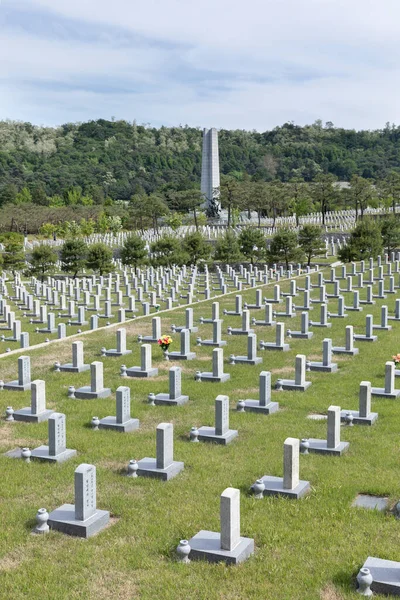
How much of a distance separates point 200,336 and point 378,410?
25.6 ft

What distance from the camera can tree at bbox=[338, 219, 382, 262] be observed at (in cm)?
3756

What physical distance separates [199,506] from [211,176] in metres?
85.1

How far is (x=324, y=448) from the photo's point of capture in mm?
8570

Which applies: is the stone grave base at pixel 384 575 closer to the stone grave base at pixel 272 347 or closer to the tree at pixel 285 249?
the stone grave base at pixel 272 347

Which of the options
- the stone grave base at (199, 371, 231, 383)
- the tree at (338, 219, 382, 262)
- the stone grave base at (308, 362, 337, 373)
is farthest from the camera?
the tree at (338, 219, 382, 262)

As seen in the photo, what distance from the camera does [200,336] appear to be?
17547 millimetres

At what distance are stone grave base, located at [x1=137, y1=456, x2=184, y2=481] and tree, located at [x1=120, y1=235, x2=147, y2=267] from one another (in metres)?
33.6

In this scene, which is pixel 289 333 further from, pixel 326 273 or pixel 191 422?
pixel 326 273

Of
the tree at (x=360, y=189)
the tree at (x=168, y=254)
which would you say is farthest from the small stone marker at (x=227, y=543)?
the tree at (x=360, y=189)

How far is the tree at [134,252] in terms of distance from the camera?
41062 mm

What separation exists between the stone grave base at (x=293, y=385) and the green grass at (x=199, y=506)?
0.76 ft

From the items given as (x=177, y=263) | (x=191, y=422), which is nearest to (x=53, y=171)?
(x=177, y=263)

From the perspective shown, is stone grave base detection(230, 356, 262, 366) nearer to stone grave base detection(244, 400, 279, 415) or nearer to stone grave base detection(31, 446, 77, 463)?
stone grave base detection(244, 400, 279, 415)

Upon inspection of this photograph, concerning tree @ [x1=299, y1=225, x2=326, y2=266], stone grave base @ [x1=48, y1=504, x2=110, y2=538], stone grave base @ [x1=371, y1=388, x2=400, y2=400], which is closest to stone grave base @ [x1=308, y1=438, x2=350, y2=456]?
stone grave base @ [x1=371, y1=388, x2=400, y2=400]
